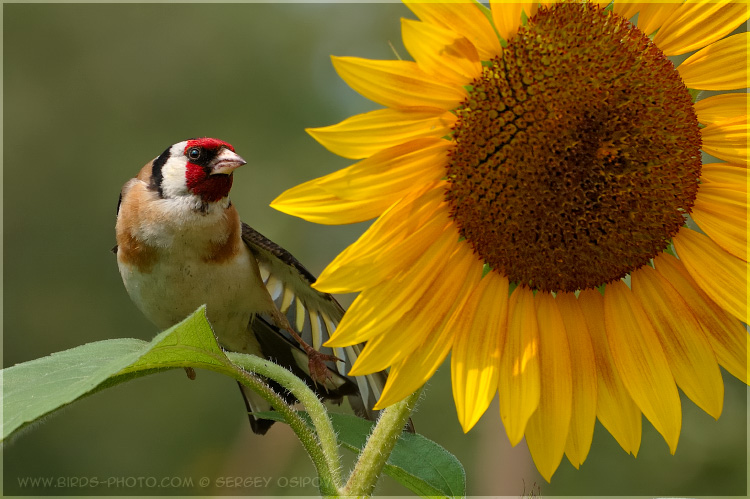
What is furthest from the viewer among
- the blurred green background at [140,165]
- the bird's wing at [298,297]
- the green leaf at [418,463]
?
the blurred green background at [140,165]

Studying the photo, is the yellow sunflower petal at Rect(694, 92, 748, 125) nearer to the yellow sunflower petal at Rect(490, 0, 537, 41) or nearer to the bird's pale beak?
the yellow sunflower petal at Rect(490, 0, 537, 41)

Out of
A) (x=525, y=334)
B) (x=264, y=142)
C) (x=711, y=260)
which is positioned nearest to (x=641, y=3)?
(x=711, y=260)

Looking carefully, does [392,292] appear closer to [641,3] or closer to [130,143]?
[641,3]

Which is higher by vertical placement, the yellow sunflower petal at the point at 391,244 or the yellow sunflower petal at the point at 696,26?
the yellow sunflower petal at the point at 696,26

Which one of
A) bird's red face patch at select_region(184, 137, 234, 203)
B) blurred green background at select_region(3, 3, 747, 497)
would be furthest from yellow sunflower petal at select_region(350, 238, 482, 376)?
blurred green background at select_region(3, 3, 747, 497)

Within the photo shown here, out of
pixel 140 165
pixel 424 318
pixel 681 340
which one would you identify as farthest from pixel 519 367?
pixel 140 165

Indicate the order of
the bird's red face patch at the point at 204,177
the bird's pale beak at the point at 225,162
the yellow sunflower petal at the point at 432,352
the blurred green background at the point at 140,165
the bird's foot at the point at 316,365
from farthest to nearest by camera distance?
1. the blurred green background at the point at 140,165
2. the bird's red face patch at the point at 204,177
3. the bird's pale beak at the point at 225,162
4. the bird's foot at the point at 316,365
5. the yellow sunflower petal at the point at 432,352

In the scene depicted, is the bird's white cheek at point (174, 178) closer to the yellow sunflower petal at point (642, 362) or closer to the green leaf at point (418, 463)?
Result: the green leaf at point (418, 463)

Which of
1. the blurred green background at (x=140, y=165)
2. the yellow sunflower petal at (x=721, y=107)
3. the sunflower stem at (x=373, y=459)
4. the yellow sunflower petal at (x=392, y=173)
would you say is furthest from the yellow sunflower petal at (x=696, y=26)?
the blurred green background at (x=140, y=165)
